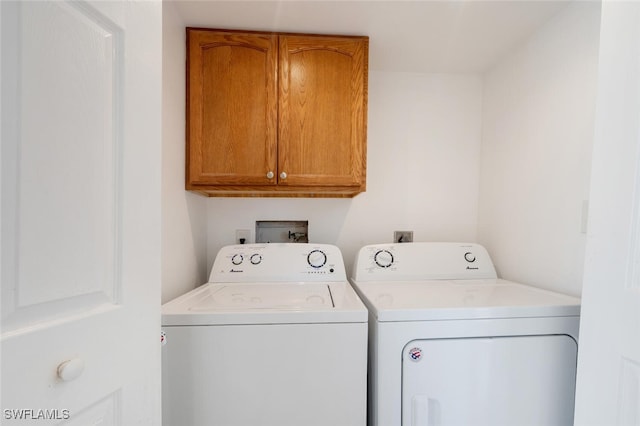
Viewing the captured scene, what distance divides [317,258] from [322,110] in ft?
2.68

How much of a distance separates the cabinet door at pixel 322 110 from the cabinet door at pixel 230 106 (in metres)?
0.08

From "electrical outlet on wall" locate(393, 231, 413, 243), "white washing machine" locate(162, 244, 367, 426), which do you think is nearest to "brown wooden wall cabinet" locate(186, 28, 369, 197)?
"electrical outlet on wall" locate(393, 231, 413, 243)

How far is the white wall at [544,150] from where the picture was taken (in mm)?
1228

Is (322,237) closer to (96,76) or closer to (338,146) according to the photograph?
(338,146)

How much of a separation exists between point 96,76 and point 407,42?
1544 mm

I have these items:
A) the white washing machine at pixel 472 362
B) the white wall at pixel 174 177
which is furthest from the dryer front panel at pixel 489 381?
the white wall at pixel 174 177

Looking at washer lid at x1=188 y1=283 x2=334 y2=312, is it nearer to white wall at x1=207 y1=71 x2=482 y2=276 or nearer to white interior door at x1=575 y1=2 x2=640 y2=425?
white wall at x1=207 y1=71 x2=482 y2=276

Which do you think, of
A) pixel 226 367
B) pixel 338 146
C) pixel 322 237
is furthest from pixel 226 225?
pixel 226 367

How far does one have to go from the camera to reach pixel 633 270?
72cm

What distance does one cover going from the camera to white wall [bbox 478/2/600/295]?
4.03ft

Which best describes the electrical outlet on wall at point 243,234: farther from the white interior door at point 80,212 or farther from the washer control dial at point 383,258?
the white interior door at point 80,212

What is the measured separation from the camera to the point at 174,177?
4.41ft

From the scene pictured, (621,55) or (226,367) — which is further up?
(621,55)

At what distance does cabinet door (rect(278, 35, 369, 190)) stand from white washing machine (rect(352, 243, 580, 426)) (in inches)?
29.5
